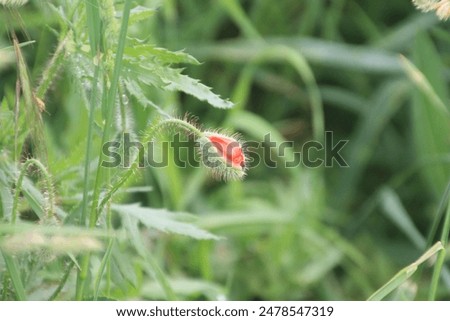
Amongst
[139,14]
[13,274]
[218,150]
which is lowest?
[13,274]

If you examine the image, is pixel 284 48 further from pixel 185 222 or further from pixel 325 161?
pixel 185 222

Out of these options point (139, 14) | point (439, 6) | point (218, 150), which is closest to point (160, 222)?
point (218, 150)

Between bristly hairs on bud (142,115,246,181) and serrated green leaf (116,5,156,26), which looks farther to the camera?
serrated green leaf (116,5,156,26)

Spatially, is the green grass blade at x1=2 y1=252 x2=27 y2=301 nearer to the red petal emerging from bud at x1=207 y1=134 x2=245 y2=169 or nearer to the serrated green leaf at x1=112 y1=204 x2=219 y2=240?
the serrated green leaf at x1=112 y1=204 x2=219 y2=240

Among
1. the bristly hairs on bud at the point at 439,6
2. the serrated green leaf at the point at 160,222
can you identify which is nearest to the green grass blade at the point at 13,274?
the serrated green leaf at the point at 160,222

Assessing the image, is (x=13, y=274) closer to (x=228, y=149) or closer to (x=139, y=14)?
(x=228, y=149)

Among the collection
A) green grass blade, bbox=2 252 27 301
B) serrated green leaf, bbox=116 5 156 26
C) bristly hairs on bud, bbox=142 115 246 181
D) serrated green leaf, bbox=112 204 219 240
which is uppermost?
serrated green leaf, bbox=116 5 156 26

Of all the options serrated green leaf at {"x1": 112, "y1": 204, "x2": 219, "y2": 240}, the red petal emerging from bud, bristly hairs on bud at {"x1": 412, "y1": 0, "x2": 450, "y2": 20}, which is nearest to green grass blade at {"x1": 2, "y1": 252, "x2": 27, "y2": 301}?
serrated green leaf at {"x1": 112, "y1": 204, "x2": 219, "y2": 240}
